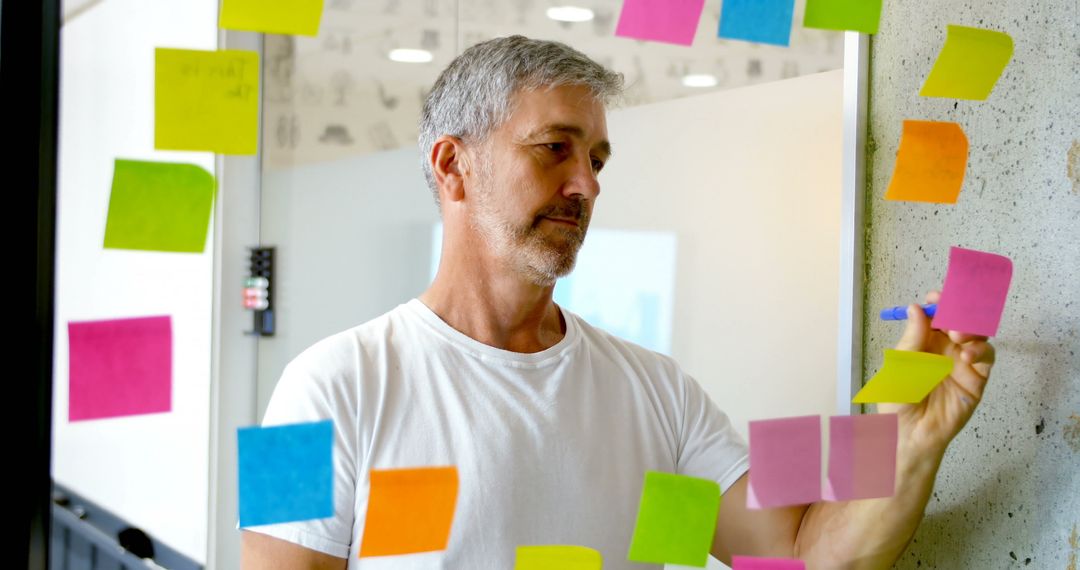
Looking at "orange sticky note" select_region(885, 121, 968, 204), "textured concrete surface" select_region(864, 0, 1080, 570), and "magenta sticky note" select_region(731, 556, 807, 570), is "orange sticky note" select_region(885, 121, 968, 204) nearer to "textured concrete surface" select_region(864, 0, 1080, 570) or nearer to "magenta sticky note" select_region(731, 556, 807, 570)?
"textured concrete surface" select_region(864, 0, 1080, 570)

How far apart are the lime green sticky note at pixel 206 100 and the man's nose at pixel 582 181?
0.51 meters

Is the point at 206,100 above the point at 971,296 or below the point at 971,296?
above

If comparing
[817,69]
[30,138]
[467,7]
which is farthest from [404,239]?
[30,138]

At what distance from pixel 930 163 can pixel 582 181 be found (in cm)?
41

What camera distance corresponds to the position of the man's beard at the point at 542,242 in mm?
1216

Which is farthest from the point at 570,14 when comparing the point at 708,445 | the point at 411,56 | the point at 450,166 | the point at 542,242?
the point at 708,445

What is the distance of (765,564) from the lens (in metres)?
1.01

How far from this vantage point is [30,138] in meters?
0.67

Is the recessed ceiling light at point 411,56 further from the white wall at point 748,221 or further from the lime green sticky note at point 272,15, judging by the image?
the lime green sticky note at point 272,15

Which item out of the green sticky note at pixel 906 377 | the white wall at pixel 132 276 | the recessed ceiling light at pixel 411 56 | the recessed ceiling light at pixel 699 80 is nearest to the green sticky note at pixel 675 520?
the green sticky note at pixel 906 377

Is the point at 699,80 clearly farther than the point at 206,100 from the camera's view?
Yes

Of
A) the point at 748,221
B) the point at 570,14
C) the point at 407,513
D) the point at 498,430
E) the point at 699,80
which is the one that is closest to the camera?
the point at 407,513

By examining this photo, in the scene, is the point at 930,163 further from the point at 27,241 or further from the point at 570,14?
the point at 570,14

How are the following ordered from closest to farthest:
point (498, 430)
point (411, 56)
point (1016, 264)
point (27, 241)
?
point (27, 241), point (1016, 264), point (498, 430), point (411, 56)
